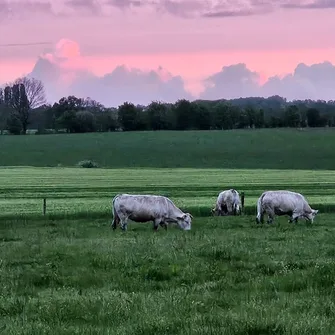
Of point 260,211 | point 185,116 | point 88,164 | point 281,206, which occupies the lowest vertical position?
point 88,164

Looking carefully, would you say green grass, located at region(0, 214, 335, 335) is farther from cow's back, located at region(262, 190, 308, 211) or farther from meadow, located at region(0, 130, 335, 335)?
cow's back, located at region(262, 190, 308, 211)

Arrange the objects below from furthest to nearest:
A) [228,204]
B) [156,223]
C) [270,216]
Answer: [228,204], [270,216], [156,223]

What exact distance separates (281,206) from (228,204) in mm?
5386

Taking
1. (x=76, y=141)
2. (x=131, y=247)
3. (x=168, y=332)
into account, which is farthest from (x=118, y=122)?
(x=168, y=332)

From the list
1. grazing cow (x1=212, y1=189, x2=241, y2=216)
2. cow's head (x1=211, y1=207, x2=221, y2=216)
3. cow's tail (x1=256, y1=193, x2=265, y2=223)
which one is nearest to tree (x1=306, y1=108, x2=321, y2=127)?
cow's head (x1=211, y1=207, x2=221, y2=216)

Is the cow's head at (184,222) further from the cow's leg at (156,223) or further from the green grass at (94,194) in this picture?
the green grass at (94,194)

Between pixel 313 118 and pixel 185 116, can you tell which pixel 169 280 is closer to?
pixel 185 116

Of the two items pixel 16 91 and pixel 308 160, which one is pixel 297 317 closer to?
pixel 308 160

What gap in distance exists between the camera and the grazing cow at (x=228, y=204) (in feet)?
111

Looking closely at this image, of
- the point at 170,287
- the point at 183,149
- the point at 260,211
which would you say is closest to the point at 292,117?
the point at 183,149

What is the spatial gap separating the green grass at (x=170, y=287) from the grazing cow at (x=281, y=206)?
8.41m

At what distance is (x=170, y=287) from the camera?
38.9ft

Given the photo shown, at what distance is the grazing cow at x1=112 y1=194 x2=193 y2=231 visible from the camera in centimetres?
2591

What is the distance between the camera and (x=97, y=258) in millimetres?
14797
